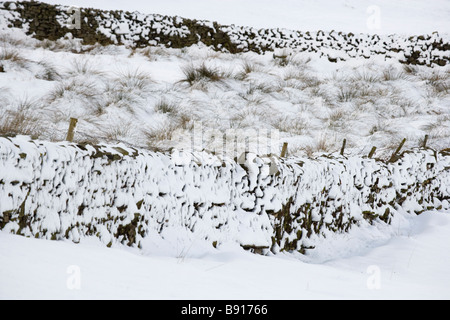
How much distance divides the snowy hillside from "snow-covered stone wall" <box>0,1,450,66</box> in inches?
1.6

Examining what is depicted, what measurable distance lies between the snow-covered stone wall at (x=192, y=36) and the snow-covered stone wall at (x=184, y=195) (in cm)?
770

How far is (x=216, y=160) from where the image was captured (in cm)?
309

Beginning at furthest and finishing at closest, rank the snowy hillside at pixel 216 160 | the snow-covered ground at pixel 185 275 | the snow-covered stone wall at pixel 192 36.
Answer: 1. the snow-covered stone wall at pixel 192 36
2. the snowy hillside at pixel 216 160
3. the snow-covered ground at pixel 185 275

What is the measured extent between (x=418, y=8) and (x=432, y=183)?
852 inches

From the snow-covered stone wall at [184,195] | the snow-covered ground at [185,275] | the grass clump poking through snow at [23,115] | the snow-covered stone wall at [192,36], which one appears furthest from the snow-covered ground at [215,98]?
the snow-covered ground at [185,275]

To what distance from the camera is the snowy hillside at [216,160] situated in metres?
2.13

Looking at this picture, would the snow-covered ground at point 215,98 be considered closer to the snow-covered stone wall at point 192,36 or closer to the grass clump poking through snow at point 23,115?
the grass clump poking through snow at point 23,115

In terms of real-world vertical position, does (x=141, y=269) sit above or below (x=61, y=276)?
below

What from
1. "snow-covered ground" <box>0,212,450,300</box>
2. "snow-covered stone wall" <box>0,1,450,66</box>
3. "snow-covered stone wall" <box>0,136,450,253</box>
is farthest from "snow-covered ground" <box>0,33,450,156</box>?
"snow-covered ground" <box>0,212,450,300</box>

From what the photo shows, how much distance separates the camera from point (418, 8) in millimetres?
22891

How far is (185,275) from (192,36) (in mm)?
9733
